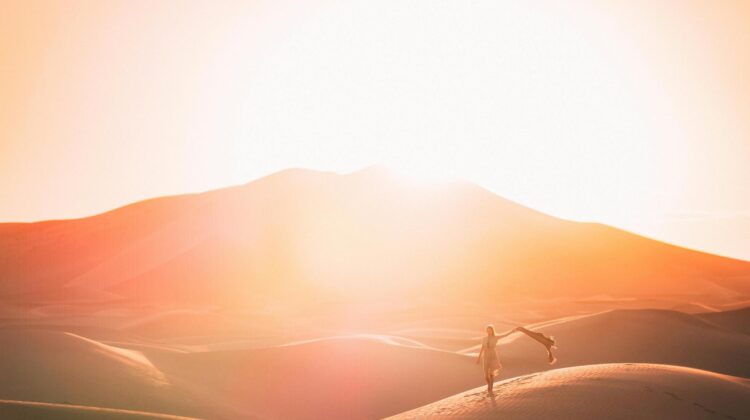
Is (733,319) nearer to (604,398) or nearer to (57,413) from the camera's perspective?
(604,398)

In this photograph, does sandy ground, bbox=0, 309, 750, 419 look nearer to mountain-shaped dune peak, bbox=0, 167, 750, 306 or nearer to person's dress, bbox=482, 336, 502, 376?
person's dress, bbox=482, 336, 502, 376

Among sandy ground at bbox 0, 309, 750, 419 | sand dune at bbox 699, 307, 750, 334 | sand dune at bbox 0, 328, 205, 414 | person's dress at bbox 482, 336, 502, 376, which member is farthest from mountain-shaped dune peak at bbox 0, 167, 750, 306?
person's dress at bbox 482, 336, 502, 376

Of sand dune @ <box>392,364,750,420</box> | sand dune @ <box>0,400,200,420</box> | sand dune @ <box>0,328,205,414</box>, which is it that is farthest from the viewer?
sand dune @ <box>0,328,205,414</box>

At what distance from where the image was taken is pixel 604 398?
11.1m

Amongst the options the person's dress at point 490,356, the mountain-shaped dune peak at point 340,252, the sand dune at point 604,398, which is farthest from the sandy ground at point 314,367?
the mountain-shaped dune peak at point 340,252

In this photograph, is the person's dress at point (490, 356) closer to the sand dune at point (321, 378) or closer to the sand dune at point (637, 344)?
the sand dune at point (321, 378)

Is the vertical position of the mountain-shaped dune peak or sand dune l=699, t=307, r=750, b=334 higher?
the mountain-shaped dune peak

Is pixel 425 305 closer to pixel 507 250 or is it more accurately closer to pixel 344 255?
pixel 344 255

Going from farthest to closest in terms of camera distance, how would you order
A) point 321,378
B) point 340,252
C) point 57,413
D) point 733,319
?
point 340,252 < point 733,319 < point 321,378 < point 57,413

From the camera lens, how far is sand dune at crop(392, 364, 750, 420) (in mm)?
10625

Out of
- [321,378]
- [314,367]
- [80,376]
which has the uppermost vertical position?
[80,376]

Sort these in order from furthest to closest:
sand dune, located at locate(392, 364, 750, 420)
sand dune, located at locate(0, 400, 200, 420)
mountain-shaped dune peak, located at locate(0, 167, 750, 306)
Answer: mountain-shaped dune peak, located at locate(0, 167, 750, 306)
sand dune, located at locate(0, 400, 200, 420)
sand dune, located at locate(392, 364, 750, 420)

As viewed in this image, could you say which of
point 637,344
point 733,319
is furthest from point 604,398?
point 733,319

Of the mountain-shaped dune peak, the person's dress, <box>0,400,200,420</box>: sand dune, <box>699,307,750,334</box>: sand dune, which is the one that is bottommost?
<box>699,307,750,334</box>: sand dune
